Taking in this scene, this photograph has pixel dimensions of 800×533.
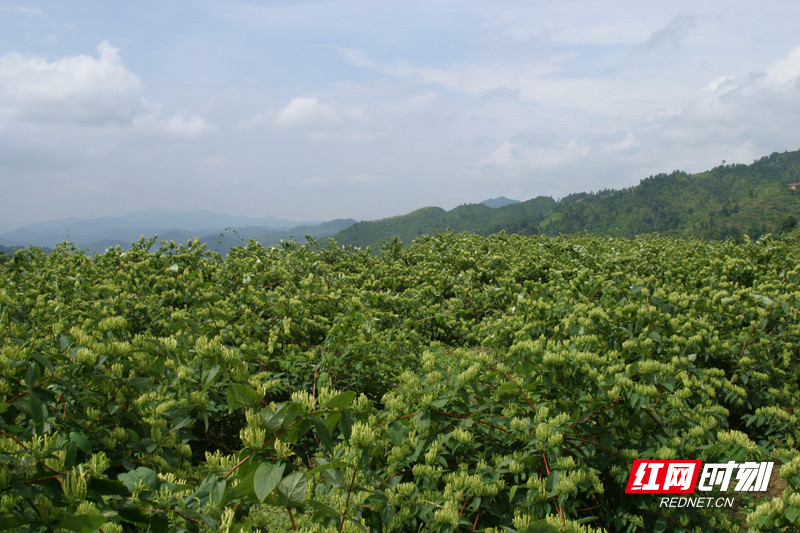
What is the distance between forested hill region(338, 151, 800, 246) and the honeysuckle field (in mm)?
83934

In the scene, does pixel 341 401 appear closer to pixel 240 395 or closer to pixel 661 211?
pixel 240 395

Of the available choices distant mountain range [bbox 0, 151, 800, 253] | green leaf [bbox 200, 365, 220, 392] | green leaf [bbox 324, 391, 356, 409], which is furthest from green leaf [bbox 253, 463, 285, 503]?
distant mountain range [bbox 0, 151, 800, 253]

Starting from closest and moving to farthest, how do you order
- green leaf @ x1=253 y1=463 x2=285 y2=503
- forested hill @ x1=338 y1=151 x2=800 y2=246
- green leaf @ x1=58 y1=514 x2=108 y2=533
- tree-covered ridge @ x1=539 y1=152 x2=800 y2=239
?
green leaf @ x1=58 y1=514 x2=108 y2=533 < green leaf @ x1=253 y1=463 x2=285 y2=503 < tree-covered ridge @ x1=539 y1=152 x2=800 y2=239 < forested hill @ x1=338 y1=151 x2=800 y2=246

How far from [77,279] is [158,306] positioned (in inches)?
42.0

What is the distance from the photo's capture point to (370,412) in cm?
226

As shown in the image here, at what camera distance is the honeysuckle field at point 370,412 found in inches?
56.8

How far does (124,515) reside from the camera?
1280 millimetres

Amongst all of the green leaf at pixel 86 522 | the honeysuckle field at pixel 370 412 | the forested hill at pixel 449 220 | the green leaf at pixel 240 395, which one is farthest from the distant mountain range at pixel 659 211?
the green leaf at pixel 86 522

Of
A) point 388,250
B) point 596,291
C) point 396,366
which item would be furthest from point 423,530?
point 388,250

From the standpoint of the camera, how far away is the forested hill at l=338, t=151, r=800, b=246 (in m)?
93.9

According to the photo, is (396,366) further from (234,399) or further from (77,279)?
(77,279)

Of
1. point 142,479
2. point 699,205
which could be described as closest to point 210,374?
point 142,479

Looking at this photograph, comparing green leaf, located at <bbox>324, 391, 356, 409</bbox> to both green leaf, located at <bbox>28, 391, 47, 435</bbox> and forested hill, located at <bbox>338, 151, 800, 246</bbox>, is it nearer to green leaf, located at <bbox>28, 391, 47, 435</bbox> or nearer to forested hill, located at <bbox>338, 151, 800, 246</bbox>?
green leaf, located at <bbox>28, 391, 47, 435</bbox>

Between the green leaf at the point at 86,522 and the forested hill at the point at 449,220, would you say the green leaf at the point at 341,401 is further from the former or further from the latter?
the forested hill at the point at 449,220
